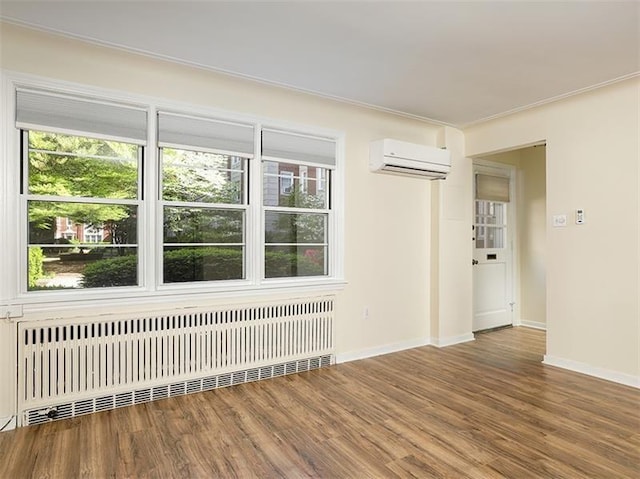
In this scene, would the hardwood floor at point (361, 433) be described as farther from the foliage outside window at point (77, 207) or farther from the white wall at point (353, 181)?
the foliage outside window at point (77, 207)

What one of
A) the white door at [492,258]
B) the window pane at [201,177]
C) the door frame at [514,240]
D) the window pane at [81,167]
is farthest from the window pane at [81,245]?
the door frame at [514,240]

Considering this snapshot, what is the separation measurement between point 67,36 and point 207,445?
9.42ft

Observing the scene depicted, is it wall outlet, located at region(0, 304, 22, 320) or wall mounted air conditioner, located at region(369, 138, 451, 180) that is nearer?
wall outlet, located at region(0, 304, 22, 320)

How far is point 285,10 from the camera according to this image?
237 cm

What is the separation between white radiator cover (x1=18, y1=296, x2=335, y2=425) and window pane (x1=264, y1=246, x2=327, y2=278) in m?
0.31

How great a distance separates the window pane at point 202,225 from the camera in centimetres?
329

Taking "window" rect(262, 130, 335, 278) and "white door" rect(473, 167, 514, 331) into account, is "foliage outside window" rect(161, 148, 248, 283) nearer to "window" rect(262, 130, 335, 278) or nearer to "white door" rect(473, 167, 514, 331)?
"window" rect(262, 130, 335, 278)

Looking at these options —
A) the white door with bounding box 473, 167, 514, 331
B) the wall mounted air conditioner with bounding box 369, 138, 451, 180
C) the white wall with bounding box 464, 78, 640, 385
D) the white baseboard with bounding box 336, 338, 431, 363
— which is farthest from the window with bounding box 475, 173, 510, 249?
the white baseboard with bounding box 336, 338, 431, 363

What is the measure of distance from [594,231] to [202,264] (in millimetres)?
3623

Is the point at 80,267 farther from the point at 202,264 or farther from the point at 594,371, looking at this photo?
the point at 594,371

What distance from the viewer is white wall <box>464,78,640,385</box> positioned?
Result: 3420 millimetres

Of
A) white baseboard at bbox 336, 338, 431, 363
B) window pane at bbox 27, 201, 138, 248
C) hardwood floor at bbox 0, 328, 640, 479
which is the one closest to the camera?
hardwood floor at bbox 0, 328, 640, 479

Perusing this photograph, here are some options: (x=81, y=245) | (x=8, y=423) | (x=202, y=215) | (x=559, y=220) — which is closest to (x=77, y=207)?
(x=81, y=245)

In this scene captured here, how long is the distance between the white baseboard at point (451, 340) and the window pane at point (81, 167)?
3629mm
